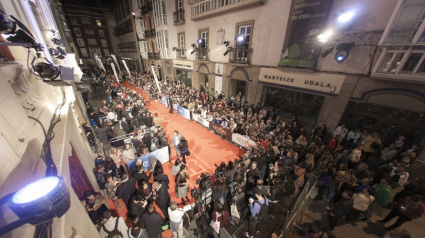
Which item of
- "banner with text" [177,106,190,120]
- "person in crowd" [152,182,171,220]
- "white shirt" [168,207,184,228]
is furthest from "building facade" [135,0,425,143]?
"person in crowd" [152,182,171,220]

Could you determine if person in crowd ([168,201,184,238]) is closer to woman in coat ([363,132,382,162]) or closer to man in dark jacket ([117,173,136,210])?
man in dark jacket ([117,173,136,210])

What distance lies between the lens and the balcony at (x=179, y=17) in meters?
17.9

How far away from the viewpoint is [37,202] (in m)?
1.01

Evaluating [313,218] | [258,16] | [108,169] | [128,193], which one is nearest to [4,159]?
[128,193]

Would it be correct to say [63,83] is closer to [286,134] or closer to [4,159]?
[4,159]

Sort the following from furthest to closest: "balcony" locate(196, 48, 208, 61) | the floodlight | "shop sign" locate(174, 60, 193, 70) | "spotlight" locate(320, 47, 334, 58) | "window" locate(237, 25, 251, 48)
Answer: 1. "shop sign" locate(174, 60, 193, 70)
2. "balcony" locate(196, 48, 208, 61)
3. "window" locate(237, 25, 251, 48)
4. "spotlight" locate(320, 47, 334, 58)
5. the floodlight

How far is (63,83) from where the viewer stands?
4074mm

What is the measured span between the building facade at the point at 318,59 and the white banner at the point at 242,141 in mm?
5014

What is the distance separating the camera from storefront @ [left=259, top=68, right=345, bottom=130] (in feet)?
30.4

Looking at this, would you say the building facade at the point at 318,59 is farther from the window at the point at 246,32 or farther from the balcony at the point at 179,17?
the balcony at the point at 179,17

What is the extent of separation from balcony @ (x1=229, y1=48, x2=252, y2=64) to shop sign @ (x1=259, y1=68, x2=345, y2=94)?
1.70 meters

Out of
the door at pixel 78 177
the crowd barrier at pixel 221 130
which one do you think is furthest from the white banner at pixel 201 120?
the door at pixel 78 177

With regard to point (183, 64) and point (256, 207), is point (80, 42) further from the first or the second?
point (256, 207)

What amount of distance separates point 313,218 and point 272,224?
1.53m
